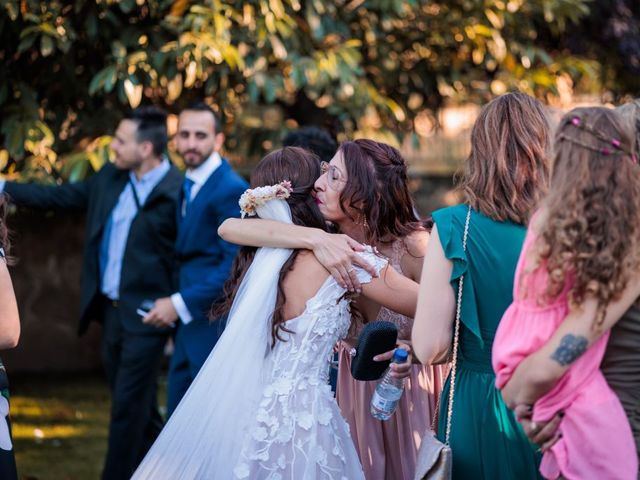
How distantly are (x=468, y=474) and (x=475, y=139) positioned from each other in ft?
3.25

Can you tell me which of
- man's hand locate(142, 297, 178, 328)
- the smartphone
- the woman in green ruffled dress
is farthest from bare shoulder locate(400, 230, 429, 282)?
the smartphone

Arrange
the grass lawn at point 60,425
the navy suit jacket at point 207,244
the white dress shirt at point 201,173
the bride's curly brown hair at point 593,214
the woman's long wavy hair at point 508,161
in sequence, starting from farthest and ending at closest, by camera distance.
A: the grass lawn at point 60,425 < the white dress shirt at point 201,173 < the navy suit jacket at point 207,244 < the woman's long wavy hair at point 508,161 < the bride's curly brown hair at point 593,214

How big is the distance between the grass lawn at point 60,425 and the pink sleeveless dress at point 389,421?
2712 millimetres

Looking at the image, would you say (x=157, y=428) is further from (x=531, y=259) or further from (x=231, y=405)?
(x=531, y=259)

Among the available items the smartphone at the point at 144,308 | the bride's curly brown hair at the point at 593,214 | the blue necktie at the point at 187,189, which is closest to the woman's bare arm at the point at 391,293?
the bride's curly brown hair at the point at 593,214

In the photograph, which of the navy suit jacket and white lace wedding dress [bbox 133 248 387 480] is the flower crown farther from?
the navy suit jacket

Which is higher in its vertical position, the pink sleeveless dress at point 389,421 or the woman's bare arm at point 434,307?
the woman's bare arm at point 434,307

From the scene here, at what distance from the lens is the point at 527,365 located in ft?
7.89

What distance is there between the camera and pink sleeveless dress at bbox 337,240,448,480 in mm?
3619

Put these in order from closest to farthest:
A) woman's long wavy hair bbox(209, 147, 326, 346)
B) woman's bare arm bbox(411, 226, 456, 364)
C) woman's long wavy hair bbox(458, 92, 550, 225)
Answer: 1. woman's bare arm bbox(411, 226, 456, 364)
2. woman's long wavy hair bbox(458, 92, 550, 225)
3. woman's long wavy hair bbox(209, 147, 326, 346)

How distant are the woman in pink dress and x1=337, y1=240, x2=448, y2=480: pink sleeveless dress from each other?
1.24 meters

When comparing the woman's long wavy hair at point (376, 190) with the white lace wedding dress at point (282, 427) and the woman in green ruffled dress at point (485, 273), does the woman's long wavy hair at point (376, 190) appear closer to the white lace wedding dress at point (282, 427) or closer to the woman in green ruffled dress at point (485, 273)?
the white lace wedding dress at point (282, 427)

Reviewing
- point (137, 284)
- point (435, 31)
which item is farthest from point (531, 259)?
point (435, 31)

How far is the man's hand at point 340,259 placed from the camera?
10.4 ft
